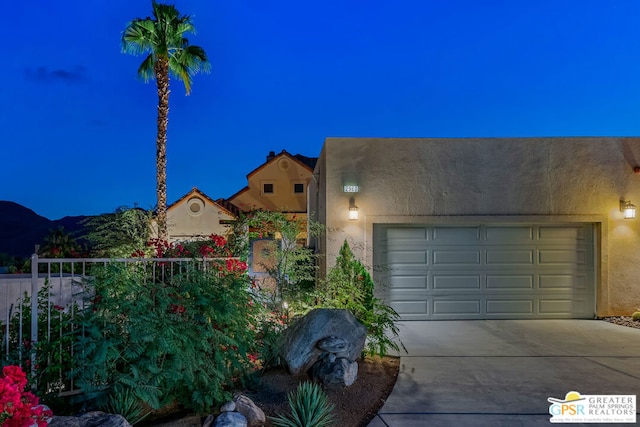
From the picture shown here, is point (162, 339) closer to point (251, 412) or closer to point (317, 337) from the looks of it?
point (251, 412)

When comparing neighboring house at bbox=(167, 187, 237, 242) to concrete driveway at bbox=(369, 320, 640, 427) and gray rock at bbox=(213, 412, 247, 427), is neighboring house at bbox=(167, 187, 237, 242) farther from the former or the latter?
gray rock at bbox=(213, 412, 247, 427)

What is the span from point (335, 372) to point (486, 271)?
5759 mm

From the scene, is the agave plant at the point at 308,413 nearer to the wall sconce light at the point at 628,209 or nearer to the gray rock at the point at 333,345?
the gray rock at the point at 333,345

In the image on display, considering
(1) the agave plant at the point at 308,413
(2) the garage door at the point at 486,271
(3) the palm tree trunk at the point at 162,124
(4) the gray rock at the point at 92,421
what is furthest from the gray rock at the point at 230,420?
(3) the palm tree trunk at the point at 162,124

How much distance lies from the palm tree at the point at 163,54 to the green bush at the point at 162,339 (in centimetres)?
855

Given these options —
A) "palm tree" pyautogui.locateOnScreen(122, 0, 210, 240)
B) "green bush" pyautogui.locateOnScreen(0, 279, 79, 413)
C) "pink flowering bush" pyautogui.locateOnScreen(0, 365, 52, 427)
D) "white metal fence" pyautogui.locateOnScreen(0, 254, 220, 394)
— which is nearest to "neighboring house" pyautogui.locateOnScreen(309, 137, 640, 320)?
"white metal fence" pyautogui.locateOnScreen(0, 254, 220, 394)

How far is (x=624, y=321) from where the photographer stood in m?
9.09

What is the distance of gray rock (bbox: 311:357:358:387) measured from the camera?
4.92m

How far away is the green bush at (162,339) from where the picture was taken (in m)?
3.98

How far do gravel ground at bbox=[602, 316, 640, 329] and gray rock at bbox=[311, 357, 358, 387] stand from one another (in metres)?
6.77

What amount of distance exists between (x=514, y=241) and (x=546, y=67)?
17.4 m

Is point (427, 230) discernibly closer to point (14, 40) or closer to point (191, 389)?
point (191, 389)

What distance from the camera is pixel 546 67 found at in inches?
901

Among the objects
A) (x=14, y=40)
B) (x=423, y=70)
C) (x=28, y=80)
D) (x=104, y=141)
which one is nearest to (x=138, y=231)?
(x=423, y=70)
